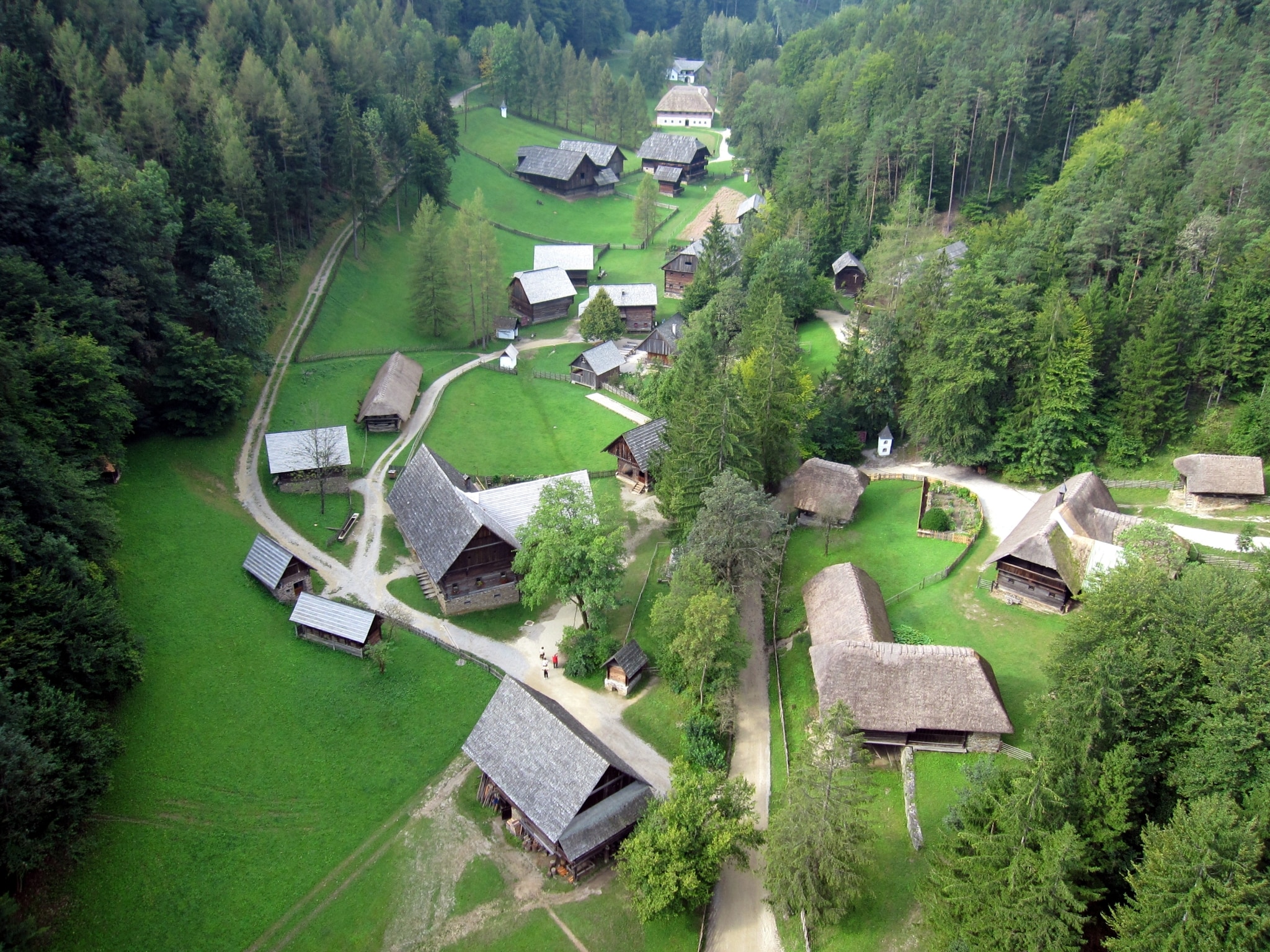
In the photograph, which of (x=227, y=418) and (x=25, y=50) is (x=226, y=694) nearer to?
(x=227, y=418)

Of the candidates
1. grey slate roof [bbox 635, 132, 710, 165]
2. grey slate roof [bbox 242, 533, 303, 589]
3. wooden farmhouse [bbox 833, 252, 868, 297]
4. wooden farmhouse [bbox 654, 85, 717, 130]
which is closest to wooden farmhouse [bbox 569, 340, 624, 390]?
wooden farmhouse [bbox 833, 252, 868, 297]

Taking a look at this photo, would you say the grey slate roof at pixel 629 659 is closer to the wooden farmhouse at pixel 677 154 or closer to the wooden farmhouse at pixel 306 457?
the wooden farmhouse at pixel 306 457

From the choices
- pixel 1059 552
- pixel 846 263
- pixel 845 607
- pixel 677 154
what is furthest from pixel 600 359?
pixel 677 154

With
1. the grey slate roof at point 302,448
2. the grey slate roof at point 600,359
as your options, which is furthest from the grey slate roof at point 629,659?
the grey slate roof at point 600,359

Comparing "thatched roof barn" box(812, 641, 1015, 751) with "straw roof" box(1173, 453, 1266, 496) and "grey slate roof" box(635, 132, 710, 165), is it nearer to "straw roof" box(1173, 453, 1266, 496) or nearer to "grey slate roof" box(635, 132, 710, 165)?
"straw roof" box(1173, 453, 1266, 496)

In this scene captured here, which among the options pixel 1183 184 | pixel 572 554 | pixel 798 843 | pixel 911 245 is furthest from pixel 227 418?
→ pixel 1183 184

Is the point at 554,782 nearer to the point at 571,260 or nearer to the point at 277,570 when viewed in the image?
the point at 277,570

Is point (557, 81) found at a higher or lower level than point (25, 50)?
lower
